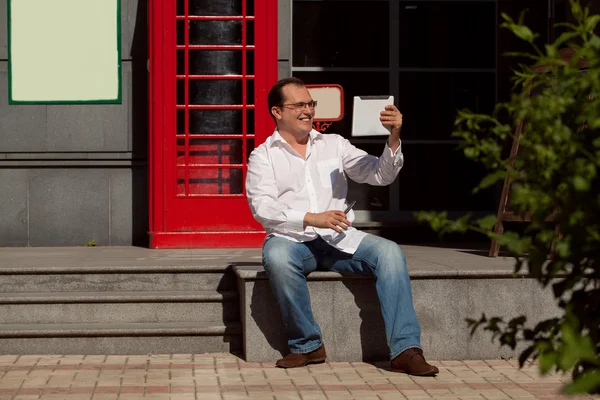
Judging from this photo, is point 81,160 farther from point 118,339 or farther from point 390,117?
point 390,117

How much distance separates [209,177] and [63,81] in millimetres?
1667

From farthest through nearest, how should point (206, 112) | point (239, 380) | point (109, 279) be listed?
point (206, 112) < point (109, 279) < point (239, 380)

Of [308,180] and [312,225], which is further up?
[308,180]

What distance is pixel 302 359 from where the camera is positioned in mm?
6629

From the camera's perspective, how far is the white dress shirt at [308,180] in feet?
21.9

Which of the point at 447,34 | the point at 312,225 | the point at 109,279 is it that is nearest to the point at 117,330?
the point at 109,279

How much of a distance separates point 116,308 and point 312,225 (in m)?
1.61

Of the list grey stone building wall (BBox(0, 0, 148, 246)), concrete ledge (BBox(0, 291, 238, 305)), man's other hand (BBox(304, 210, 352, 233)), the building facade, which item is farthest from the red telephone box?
man's other hand (BBox(304, 210, 352, 233))

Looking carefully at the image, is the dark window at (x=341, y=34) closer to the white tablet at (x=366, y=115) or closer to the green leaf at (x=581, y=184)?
the white tablet at (x=366, y=115)

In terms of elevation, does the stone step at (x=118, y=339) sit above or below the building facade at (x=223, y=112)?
below

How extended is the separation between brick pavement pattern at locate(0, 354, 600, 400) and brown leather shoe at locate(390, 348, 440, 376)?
0.05 meters

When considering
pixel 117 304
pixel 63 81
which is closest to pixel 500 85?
pixel 63 81

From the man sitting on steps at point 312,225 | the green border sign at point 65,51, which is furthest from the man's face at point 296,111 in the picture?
the green border sign at point 65,51

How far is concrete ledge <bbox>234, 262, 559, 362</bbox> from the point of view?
686cm
